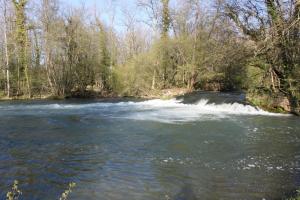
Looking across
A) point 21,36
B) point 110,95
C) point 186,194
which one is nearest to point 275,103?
point 186,194

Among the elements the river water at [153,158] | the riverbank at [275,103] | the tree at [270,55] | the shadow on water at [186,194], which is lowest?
the shadow on water at [186,194]

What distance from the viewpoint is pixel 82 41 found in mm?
38750

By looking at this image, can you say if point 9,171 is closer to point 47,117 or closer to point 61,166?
point 61,166

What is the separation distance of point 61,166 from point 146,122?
27.4ft

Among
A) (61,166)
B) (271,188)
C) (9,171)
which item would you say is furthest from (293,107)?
(9,171)

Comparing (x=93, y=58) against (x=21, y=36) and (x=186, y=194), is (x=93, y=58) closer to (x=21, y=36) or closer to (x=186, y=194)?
(x=21, y=36)

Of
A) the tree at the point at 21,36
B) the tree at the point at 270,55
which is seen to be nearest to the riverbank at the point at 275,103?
the tree at the point at 270,55

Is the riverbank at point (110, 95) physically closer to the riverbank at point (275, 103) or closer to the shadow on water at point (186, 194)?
the riverbank at point (275, 103)

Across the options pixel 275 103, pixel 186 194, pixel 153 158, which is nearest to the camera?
pixel 186 194

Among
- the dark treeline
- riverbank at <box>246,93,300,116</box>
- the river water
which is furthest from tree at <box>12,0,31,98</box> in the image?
riverbank at <box>246,93,300,116</box>

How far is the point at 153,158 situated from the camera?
36.0ft

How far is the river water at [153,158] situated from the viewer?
8.28 meters

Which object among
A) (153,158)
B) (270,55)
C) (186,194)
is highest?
(270,55)

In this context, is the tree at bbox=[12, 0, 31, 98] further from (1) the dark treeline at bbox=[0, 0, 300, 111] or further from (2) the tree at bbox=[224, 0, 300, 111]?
(2) the tree at bbox=[224, 0, 300, 111]
